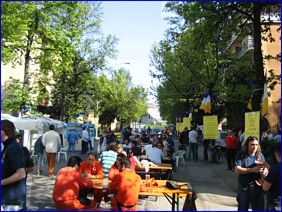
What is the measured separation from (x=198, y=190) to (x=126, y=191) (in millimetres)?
6848

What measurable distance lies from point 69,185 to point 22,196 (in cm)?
147

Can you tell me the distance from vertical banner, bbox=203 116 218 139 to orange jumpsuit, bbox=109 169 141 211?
42.1 ft

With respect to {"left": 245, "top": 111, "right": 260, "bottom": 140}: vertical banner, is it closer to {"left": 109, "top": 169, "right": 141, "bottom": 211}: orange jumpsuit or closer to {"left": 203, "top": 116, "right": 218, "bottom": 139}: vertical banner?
{"left": 109, "top": 169, "right": 141, "bottom": 211}: orange jumpsuit

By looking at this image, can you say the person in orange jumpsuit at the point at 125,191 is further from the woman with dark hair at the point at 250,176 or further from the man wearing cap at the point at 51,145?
the man wearing cap at the point at 51,145

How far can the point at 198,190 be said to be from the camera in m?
13.5

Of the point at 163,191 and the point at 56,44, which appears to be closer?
the point at 163,191

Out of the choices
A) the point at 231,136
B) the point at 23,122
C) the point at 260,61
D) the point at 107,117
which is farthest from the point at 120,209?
the point at 107,117

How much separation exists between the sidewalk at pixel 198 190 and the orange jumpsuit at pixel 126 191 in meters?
3.05

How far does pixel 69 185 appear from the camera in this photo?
23.4 feet

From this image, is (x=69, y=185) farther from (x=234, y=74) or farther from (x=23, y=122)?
(x=234, y=74)

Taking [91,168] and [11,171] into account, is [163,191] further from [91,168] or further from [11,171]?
[11,171]

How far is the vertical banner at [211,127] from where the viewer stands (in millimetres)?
19781

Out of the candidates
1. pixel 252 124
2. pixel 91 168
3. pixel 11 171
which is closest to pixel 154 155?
pixel 252 124

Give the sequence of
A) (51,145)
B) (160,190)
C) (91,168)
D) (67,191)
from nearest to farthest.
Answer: (67,191) → (160,190) → (91,168) → (51,145)
